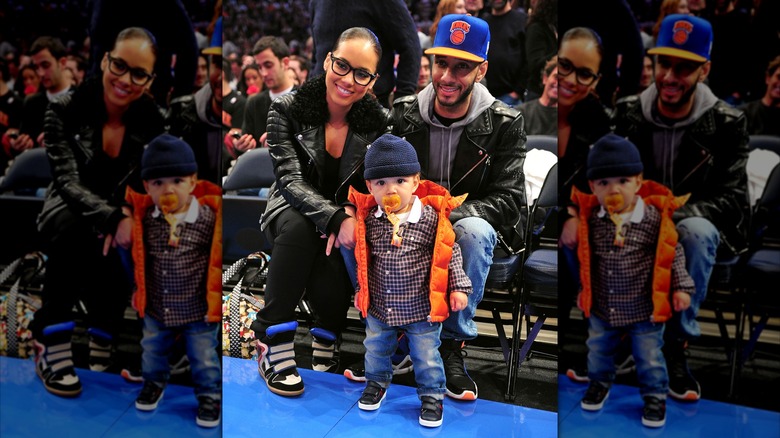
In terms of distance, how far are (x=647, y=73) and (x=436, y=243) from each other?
100 cm

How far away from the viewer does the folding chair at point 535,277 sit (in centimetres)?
264

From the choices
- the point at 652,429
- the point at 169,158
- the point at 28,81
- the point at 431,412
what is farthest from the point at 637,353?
the point at 28,81

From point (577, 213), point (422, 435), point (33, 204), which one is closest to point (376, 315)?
point (422, 435)

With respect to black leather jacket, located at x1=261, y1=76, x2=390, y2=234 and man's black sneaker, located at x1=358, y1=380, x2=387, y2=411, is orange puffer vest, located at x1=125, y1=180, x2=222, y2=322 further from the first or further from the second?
man's black sneaker, located at x1=358, y1=380, x2=387, y2=411

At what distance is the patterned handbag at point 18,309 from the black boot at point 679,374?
2.71 m

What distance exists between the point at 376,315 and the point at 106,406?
1.24 m

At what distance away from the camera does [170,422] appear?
8.77 ft

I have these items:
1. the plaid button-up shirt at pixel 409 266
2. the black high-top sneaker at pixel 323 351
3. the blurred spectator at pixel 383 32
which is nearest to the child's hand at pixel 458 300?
the plaid button-up shirt at pixel 409 266

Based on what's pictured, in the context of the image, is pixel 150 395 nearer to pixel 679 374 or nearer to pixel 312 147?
pixel 312 147

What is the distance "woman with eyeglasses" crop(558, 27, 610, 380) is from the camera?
231 cm

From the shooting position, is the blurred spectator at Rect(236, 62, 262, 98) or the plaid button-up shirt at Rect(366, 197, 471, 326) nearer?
the plaid button-up shirt at Rect(366, 197, 471, 326)

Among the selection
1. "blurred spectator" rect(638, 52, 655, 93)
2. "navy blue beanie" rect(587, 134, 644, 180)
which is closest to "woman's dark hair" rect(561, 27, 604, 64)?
"blurred spectator" rect(638, 52, 655, 93)

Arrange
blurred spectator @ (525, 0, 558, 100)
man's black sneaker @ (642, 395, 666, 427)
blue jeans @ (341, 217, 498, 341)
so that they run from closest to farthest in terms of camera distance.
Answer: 1. man's black sneaker @ (642, 395, 666, 427)
2. blurred spectator @ (525, 0, 558, 100)
3. blue jeans @ (341, 217, 498, 341)

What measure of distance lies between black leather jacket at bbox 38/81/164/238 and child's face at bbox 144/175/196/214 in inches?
4.1
